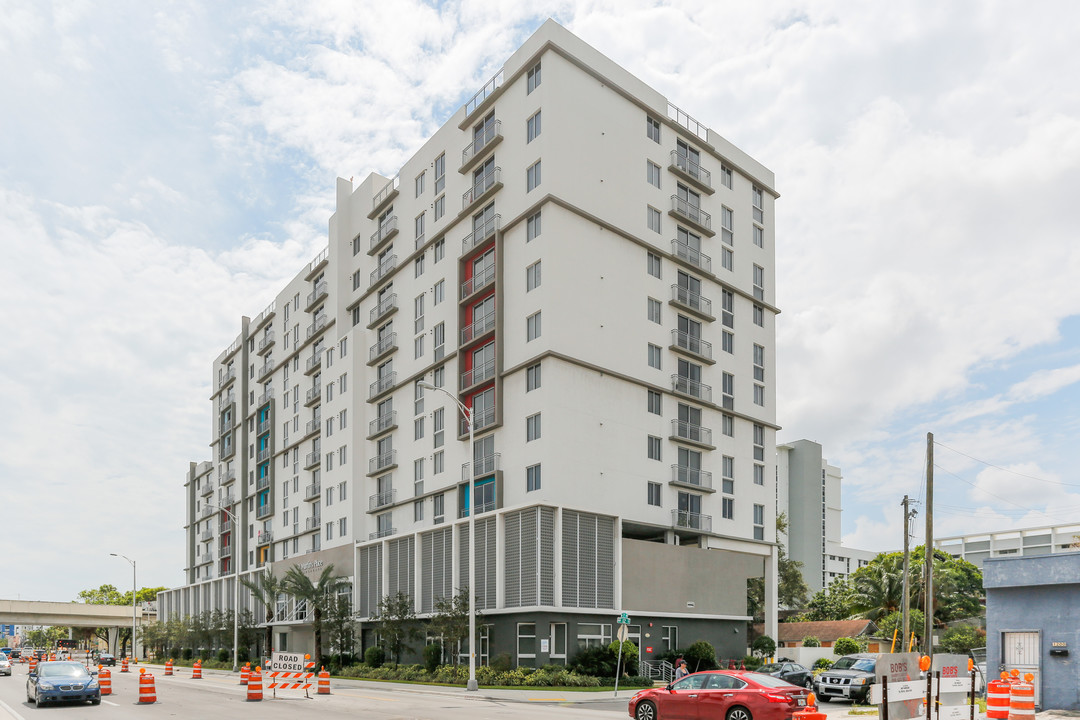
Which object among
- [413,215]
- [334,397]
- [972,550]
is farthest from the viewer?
[972,550]

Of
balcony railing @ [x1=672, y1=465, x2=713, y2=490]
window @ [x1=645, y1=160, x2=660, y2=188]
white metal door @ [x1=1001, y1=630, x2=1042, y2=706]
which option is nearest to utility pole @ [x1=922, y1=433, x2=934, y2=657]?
white metal door @ [x1=1001, y1=630, x2=1042, y2=706]

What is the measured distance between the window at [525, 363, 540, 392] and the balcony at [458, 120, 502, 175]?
1427cm

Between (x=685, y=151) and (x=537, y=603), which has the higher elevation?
(x=685, y=151)

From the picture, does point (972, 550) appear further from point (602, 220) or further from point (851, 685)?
point (851, 685)

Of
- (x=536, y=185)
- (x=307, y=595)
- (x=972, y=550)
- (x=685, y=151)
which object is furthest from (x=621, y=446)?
(x=972, y=550)

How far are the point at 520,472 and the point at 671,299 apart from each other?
1468 cm

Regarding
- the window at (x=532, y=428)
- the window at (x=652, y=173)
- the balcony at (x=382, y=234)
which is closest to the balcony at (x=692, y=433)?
the window at (x=532, y=428)

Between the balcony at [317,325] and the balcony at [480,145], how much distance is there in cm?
2398

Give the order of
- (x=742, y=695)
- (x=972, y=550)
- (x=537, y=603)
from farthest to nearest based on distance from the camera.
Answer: (x=972, y=550)
(x=537, y=603)
(x=742, y=695)

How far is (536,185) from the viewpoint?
52438 millimetres

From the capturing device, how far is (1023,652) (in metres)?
28.6

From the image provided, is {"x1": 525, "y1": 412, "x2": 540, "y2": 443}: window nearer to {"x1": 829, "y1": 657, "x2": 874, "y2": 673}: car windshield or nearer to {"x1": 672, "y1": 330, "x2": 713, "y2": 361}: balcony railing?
{"x1": 672, "y1": 330, "x2": 713, "y2": 361}: balcony railing

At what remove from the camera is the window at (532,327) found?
5094cm

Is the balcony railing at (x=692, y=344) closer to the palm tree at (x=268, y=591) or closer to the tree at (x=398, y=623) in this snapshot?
the tree at (x=398, y=623)
